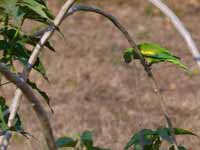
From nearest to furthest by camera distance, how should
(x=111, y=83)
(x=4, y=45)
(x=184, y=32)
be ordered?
(x=184, y=32)
(x=4, y=45)
(x=111, y=83)

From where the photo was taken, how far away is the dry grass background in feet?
15.9

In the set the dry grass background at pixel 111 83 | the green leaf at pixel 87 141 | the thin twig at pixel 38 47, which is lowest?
the green leaf at pixel 87 141

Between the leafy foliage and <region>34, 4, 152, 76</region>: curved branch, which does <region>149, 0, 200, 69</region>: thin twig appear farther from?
the leafy foliage

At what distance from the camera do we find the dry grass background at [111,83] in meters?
4.83

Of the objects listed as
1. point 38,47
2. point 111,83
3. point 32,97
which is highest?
point 111,83

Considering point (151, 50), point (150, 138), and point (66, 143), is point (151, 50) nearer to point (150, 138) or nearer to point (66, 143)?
point (150, 138)

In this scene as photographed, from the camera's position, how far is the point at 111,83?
558 centimetres

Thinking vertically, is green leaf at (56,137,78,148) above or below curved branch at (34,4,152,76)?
below

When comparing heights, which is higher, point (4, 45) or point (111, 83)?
point (111, 83)

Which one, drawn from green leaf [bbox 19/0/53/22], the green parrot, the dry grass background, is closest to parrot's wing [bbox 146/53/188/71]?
the green parrot

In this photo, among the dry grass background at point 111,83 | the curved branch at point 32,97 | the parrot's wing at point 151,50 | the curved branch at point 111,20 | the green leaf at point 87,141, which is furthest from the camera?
the dry grass background at point 111,83

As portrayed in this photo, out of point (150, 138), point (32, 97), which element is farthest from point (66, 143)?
point (32, 97)

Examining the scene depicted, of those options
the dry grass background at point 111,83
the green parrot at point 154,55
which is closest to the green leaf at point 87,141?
the green parrot at point 154,55

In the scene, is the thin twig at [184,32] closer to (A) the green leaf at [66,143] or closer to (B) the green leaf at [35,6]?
(B) the green leaf at [35,6]
